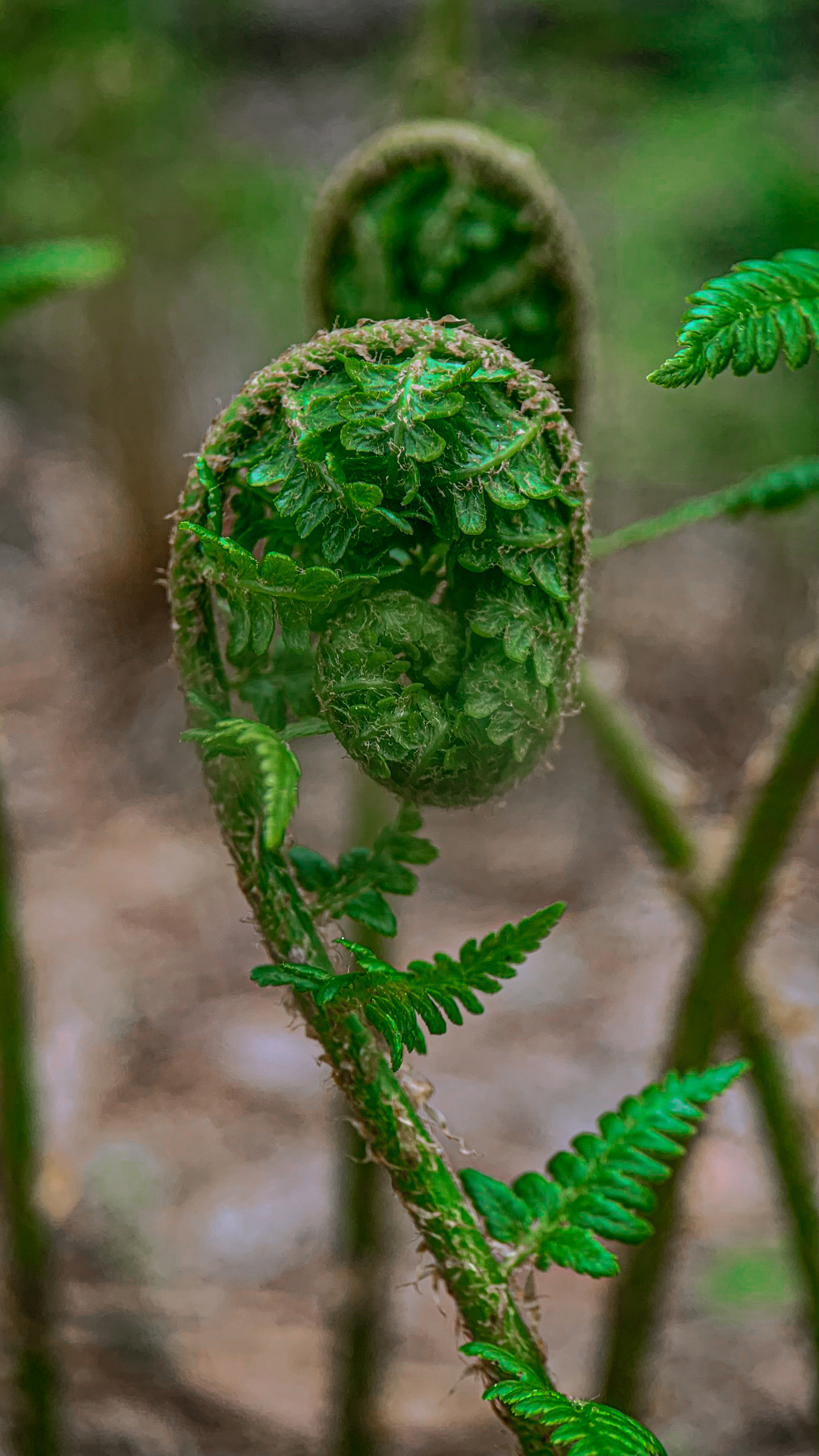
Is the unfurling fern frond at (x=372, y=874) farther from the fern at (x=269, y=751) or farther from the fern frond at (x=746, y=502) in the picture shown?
the fern frond at (x=746, y=502)

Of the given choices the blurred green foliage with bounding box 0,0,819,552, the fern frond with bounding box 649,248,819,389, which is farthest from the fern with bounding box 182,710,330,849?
the blurred green foliage with bounding box 0,0,819,552

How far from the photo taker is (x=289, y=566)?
50cm

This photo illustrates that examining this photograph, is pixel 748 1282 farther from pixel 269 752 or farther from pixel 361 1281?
pixel 269 752

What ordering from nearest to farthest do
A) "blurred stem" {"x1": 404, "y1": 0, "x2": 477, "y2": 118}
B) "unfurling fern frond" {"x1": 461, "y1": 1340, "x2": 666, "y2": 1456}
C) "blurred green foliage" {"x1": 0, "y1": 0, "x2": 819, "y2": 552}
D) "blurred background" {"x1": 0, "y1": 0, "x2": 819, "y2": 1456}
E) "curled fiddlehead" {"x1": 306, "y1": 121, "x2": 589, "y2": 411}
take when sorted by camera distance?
"unfurling fern frond" {"x1": 461, "y1": 1340, "x2": 666, "y2": 1456} < "curled fiddlehead" {"x1": 306, "y1": 121, "x2": 589, "y2": 411} < "blurred stem" {"x1": 404, "y1": 0, "x2": 477, "y2": 118} < "blurred background" {"x1": 0, "y1": 0, "x2": 819, "y2": 1456} < "blurred green foliage" {"x1": 0, "y1": 0, "x2": 819, "y2": 552}

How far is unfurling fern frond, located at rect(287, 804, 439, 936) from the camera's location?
1.98ft

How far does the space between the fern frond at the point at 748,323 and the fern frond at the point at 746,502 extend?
301 millimetres

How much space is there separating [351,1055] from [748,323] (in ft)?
1.31

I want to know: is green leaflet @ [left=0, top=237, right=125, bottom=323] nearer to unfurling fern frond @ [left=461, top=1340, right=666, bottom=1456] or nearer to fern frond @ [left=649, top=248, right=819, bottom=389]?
Answer: fern frond @ [left=649, top=248, right=819, bottom=389]

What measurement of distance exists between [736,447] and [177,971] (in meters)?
2.48

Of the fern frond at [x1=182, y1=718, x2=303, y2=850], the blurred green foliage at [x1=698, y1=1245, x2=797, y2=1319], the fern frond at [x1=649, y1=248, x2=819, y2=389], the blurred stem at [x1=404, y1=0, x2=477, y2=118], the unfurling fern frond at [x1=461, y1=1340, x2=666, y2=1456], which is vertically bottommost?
the unfurling fern frond at [x1=461, y1=1340, x2=666, y2=1456]

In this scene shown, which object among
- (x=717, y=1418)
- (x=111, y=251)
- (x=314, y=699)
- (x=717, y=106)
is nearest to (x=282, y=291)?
(x=717, y=106)

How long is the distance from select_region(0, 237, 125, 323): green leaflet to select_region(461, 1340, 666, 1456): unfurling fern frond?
3.13 ft

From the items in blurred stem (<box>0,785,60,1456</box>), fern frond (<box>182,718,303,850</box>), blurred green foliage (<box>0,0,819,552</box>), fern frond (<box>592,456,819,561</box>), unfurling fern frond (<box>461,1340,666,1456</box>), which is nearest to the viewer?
fern frond (<box>182,718,303,850</box>)

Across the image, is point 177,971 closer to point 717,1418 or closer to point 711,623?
point 717,1418
